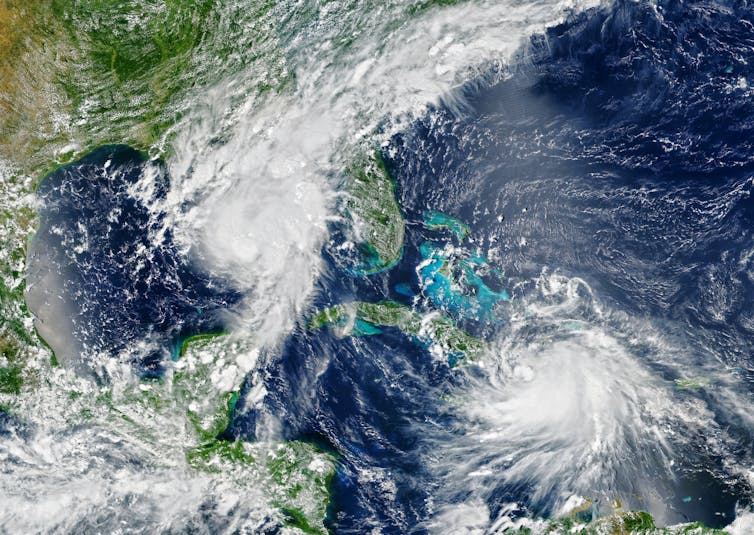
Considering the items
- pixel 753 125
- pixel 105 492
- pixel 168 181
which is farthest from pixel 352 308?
pixel 753 125

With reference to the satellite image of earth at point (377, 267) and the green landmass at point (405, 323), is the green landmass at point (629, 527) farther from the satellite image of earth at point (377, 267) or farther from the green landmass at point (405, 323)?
the green landmass at point (405, 323)

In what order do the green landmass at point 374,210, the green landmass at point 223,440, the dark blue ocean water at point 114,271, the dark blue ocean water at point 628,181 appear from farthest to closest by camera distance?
the green landmass at point 223,440 → the dark blue ocean water at point 114,271 → the green landmass at point 374,210 → the dark blue ocean water at point 628,181

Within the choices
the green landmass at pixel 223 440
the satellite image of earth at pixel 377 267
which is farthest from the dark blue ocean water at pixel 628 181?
the green landmass at pixel 223 440

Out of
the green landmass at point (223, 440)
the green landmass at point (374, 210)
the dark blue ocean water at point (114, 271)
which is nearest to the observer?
the green landmass at point (374, 210)

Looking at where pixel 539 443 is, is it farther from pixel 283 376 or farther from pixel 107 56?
pixel 107 56

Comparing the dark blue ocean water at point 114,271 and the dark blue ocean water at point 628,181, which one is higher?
the dark blue ocean water at point 114,271

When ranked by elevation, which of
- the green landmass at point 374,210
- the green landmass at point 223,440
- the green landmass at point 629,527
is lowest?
the green landmass at point 629,527

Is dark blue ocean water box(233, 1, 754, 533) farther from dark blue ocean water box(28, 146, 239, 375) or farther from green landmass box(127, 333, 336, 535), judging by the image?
dark blue ocean water box(28, 146, 239, 375)
